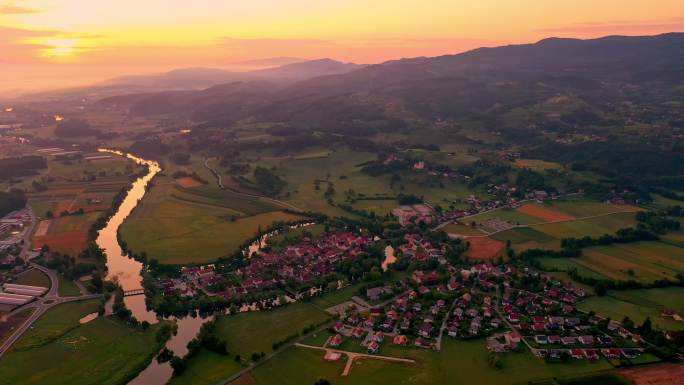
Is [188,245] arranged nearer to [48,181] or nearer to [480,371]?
[480,371]

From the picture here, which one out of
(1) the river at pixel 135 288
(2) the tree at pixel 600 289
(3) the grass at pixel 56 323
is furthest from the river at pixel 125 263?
(2) the tree at pixel 600 289

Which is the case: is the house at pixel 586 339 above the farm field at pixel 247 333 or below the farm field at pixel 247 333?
above

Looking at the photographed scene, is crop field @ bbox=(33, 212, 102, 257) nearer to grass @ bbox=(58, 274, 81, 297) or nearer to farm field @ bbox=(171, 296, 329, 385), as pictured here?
grass @ bbox=(58, 274, 81, 297)

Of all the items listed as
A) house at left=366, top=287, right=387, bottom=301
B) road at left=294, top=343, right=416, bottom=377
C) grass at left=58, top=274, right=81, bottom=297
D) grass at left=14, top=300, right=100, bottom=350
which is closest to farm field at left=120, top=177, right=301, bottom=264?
grass at left=58, top=274, right=81, bottom=297

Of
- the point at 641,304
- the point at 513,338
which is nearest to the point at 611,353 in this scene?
the point at 513,338

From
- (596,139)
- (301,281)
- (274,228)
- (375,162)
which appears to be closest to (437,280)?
(301,281)

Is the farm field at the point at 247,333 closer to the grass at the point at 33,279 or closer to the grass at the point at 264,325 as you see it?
the grass at the point at 264,325

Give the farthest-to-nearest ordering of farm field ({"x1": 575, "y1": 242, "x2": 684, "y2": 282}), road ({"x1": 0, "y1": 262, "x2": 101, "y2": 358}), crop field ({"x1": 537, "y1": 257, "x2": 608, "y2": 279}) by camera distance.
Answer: crop field ({"x1": 537, "y1": 257, "x2": 608, "y2": 279}), farm field ({"x1": 575, "y1": 242, "x2": 684, "y2": 282}), road ({"x1": 0, "y1": 262, "x2": 101, "y2": 358})
